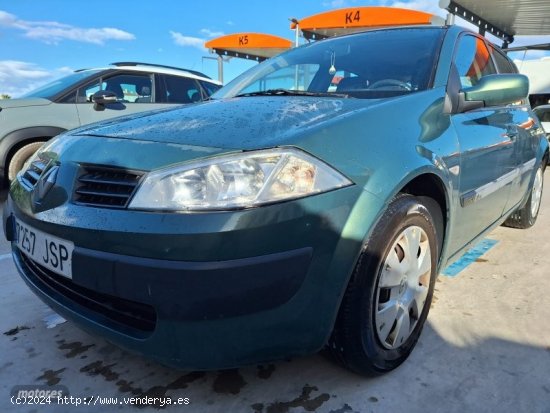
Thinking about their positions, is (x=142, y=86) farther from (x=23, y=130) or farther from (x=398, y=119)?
(x=398, y=119)

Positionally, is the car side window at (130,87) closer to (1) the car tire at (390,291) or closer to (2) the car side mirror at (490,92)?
(2) the car side mirror at (490,92)

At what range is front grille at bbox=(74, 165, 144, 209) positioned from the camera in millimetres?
1411

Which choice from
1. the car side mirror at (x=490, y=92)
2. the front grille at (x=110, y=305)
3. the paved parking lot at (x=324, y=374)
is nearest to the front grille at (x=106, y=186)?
the front grille at (x=110, y=305)

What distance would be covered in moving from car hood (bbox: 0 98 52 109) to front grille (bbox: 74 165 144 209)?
403 centimetres

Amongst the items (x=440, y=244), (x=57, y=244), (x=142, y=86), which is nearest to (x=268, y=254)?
(x=57, y=244)

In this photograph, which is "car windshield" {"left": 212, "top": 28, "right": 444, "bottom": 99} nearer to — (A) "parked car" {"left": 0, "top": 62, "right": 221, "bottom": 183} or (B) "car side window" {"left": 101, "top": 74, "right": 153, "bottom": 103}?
(A) "parked car" {"left": 0, "top": 62, "right": 221, "bottom": 183}

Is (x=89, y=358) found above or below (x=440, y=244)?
below

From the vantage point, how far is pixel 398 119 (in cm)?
175

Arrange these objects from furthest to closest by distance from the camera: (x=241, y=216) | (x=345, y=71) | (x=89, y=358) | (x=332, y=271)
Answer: (x=345, y=71) → (x=89, y=358) → (x=332, y=271) → (x=241, y=216)

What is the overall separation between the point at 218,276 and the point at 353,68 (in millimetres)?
1644

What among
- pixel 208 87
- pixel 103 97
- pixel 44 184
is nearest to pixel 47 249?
pixel 44 184

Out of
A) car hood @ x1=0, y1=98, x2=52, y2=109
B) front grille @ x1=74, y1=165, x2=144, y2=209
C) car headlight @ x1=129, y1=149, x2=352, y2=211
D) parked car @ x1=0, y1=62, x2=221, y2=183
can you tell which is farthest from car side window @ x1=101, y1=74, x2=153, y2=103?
car headlight @ x1=129, y1=149, x2=352, y2=211

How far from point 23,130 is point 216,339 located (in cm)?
447

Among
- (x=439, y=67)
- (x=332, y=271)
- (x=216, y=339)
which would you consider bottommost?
(x=216, y=339)
